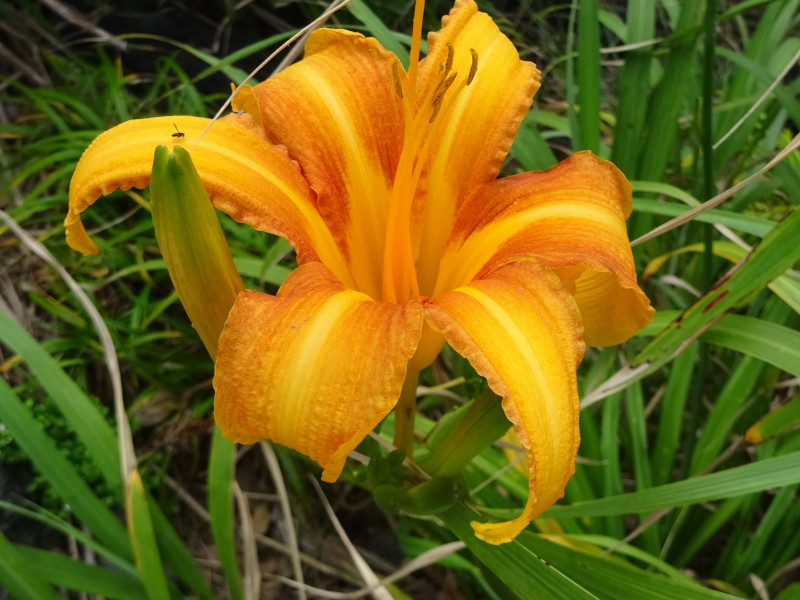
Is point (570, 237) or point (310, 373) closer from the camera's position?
point (310, 373)

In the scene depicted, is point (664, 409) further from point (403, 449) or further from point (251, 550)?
point (251, 550)

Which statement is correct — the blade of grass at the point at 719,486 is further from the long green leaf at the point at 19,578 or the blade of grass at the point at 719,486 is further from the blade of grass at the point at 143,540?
the long green leaf at the point at 19,578

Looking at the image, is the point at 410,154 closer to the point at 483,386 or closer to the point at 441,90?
the point at 441,90

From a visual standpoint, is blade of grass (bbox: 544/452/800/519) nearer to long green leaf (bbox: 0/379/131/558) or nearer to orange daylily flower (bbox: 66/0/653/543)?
orange daylily flower (bbox: 66/0/653/543)

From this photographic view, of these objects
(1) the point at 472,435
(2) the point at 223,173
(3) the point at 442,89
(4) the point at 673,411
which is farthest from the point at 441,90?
(4) the point at 673,411

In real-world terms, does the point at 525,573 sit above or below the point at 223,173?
below

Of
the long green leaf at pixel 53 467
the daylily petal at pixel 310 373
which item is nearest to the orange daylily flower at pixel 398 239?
the daylily petal at pixel 310 373

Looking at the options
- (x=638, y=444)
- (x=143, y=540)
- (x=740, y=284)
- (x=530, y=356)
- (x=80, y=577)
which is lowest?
(x=638, y=444)

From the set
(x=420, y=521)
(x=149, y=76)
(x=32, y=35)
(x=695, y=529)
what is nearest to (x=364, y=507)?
(x=420, y=521)
